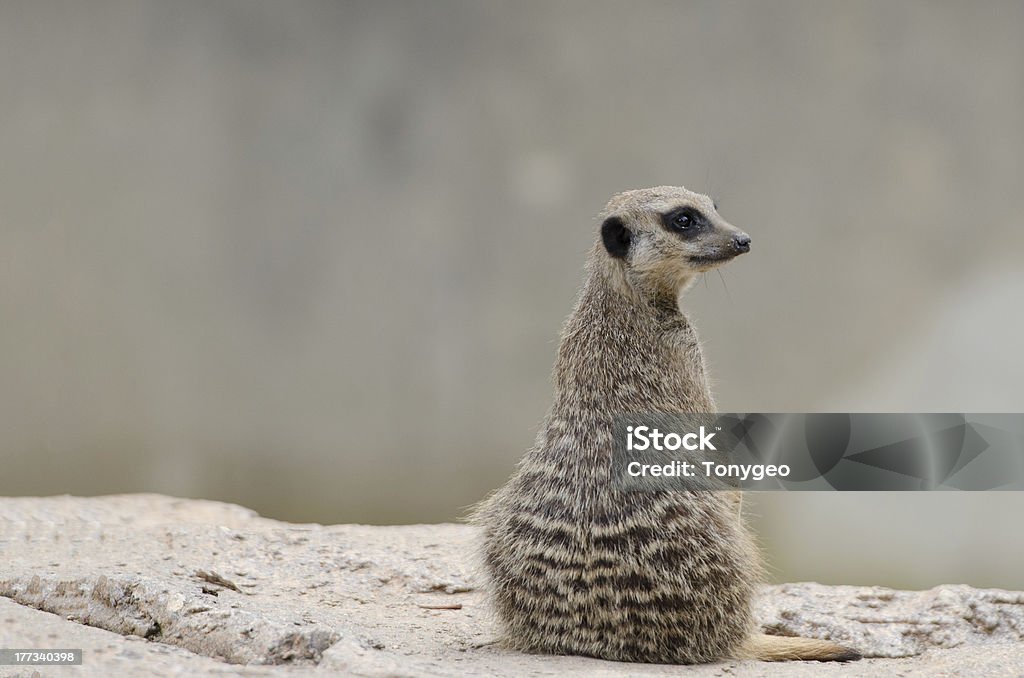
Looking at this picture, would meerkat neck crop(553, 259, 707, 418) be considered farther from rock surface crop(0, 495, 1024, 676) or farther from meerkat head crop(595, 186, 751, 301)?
rock surface crop(0, 495, 1024, 676)

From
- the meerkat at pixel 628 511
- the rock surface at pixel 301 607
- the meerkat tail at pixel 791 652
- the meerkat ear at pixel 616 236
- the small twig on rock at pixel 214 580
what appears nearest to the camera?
the rock surface at pixel 301 607

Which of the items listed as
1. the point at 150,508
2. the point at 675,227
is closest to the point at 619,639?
the point at 675,227

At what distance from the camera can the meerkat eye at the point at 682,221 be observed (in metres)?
2.25

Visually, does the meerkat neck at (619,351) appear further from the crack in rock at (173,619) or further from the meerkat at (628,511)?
the crack in rock at (173,619)

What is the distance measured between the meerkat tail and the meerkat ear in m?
0.88

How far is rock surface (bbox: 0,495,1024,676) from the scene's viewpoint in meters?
1.73

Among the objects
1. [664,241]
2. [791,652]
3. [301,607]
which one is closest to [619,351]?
[664,241]

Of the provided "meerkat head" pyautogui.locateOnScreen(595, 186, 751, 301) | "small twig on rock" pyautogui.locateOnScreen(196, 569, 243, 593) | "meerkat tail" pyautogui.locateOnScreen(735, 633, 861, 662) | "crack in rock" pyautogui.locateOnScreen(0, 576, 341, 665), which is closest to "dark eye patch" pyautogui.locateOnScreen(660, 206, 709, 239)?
"meerkat head" pyautogui.locateOnScreen(595, 186, 751, 301)

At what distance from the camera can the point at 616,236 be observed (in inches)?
90.0

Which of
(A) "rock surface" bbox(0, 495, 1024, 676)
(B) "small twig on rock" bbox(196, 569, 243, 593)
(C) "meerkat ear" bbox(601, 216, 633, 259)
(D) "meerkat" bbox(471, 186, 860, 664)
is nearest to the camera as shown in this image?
(A) "rock surface" bbox(0, 495, 1024, 676)

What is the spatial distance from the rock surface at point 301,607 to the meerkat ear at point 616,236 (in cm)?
88

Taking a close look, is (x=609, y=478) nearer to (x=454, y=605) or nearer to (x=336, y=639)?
(x=336, y=639)

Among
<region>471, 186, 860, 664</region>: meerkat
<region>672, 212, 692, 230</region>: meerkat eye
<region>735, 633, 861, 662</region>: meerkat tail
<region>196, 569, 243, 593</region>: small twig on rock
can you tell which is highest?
<region>672, 212, 692, 230</region>: meerkat eye

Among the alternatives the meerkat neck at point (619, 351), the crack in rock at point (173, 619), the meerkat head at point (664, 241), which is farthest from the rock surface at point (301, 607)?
the meerkat head at point (664, 241)
